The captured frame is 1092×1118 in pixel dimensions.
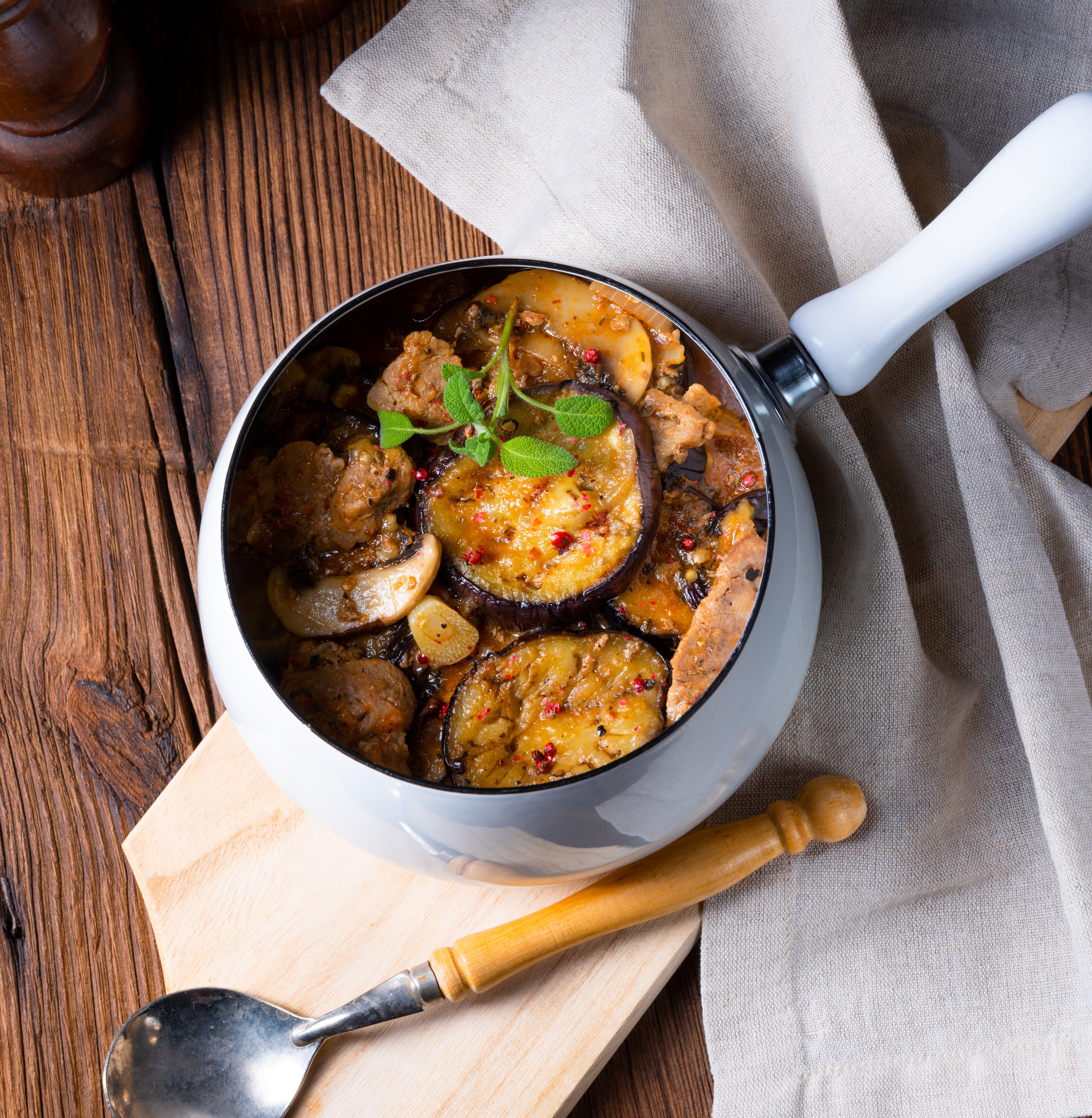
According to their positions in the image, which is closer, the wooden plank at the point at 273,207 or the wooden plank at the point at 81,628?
the wooden plank at the point at 81,628

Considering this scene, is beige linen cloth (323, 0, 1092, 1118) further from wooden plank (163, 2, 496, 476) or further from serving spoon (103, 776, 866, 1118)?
wooden plank (163, 2, 496, 476)

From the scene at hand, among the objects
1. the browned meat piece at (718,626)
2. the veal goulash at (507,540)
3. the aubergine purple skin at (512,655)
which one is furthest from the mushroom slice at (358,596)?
the browned meat piece at (718,626)

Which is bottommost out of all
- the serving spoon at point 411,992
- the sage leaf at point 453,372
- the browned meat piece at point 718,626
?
the serving spoon at point 411,992

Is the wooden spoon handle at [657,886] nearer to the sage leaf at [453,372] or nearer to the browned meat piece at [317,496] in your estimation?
the browned meat piece at [317,496]

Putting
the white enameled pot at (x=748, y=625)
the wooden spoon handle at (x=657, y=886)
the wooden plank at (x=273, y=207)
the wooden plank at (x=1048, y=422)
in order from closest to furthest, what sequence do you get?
1. the white enameled pot at (x=748, y=625)
2. the wooden spoon handle at (x=657, y=886)
3. the wooden plank at (x=1048, y=422)
4. the wooden plank at (x=273, y=207)

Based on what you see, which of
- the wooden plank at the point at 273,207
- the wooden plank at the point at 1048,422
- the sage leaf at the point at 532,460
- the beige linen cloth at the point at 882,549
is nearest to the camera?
the sage leaf at the point at 532,460

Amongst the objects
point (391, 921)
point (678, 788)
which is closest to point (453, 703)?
point (678, 788)

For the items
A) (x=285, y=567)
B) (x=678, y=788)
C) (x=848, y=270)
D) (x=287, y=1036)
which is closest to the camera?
(x=678, y=788)

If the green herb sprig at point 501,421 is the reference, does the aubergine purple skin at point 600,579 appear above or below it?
below

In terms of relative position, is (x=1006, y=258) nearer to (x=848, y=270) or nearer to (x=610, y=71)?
(x=848, y=270)
